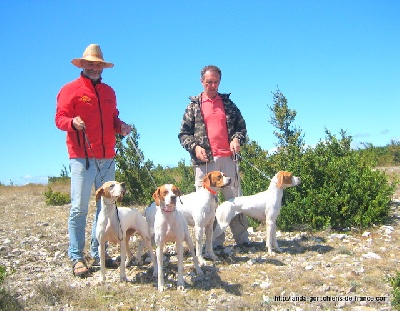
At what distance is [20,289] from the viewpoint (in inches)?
194

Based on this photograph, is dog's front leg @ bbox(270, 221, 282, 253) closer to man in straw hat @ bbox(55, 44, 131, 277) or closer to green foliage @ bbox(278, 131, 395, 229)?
green foliage @ bbox(278, 131, 395, 229)

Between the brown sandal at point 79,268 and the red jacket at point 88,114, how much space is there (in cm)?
140

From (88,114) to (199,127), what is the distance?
1.69 m

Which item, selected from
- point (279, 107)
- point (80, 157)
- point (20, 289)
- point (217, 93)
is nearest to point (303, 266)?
point (217, 93)

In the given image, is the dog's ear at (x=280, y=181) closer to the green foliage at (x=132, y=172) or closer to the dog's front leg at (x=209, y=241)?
the dog's front leg at (x=209, y=241)

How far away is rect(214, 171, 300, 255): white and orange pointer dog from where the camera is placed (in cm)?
612

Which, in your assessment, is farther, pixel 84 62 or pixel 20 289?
pixel 84 62

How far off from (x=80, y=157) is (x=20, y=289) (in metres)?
1.78

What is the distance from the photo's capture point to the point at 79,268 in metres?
5.23

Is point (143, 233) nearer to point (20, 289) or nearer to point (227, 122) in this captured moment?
point (20, 289)

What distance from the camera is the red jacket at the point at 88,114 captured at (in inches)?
204

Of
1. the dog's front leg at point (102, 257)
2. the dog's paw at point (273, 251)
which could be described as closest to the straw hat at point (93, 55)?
the dog's front leg at point (102, 257)

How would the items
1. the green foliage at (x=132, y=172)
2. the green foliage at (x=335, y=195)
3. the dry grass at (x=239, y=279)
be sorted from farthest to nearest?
the green foliage at (x=132, y=172)
the green foliage at (x=335, y=195)
the dry grass at (x=239, y=279)

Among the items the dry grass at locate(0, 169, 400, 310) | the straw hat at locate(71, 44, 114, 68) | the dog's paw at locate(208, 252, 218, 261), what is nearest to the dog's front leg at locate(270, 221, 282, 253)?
the dry grass at locate(0, 169, 400, 310)
